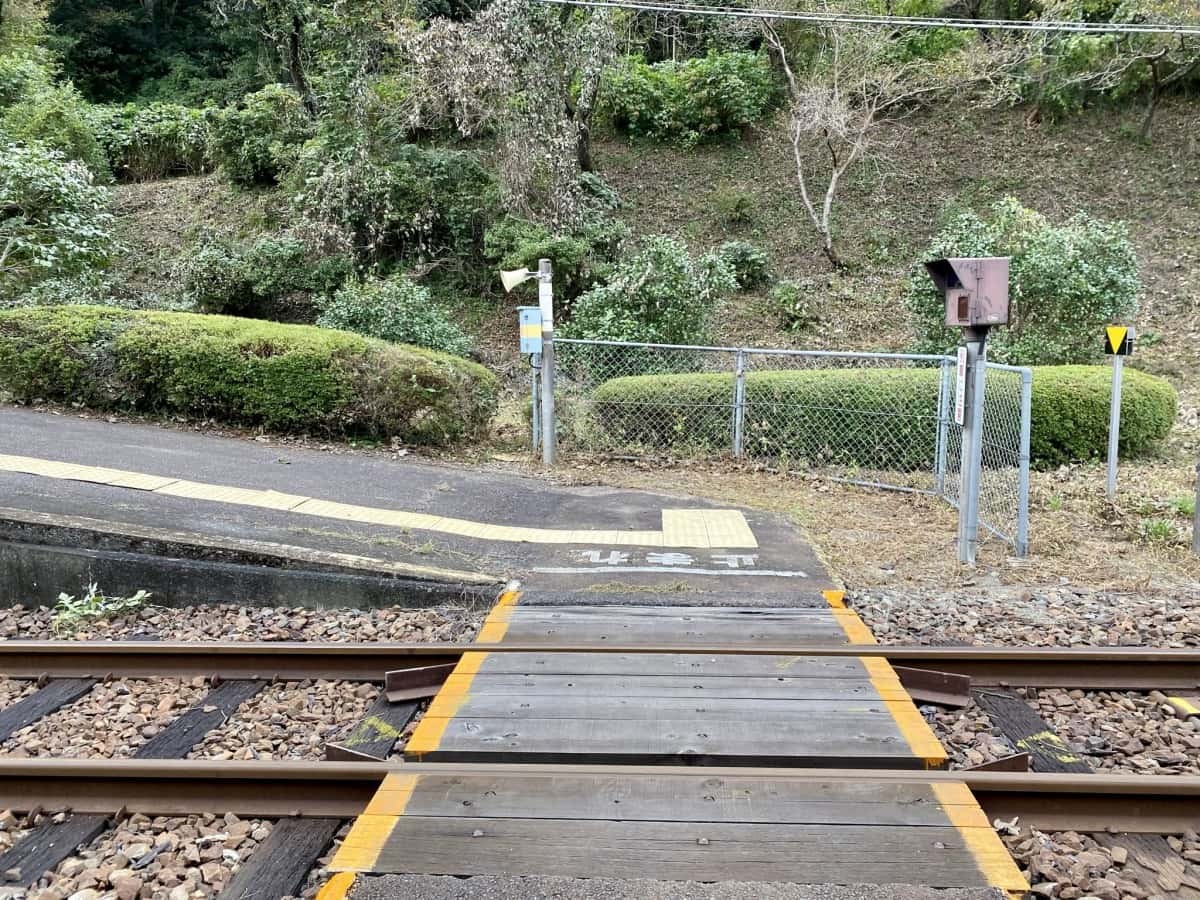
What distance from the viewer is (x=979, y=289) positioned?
6.22 m

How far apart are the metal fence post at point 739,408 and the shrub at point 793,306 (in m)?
7.29

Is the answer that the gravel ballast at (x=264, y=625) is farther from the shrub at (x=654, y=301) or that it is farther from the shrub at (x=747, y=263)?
the shrub at (x=747, y=263)

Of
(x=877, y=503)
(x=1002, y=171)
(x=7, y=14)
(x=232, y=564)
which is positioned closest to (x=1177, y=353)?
(x=1002, y=171)

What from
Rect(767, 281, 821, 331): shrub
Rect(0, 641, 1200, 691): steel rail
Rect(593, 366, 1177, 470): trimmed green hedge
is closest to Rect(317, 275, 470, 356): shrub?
Rect(593, 366, 1177, 470): trimmed green hedge

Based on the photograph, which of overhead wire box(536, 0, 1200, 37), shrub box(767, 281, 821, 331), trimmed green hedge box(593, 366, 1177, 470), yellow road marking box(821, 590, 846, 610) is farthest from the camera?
shrub box(767, 281, 821, 331)

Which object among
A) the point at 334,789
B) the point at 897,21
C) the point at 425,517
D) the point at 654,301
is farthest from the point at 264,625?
the point at 897,21

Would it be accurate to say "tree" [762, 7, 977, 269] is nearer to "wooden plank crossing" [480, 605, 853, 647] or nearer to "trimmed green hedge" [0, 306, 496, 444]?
"trimmed green hedge" [0, 306, 496, 444]

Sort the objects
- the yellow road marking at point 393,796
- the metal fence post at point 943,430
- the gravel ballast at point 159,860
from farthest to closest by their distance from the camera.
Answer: the metal fence post at point 943,430 → the yellow road marking at point 393,796 → the gravel ballast at point 159,860

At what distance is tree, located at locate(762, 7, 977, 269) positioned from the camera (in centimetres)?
1738

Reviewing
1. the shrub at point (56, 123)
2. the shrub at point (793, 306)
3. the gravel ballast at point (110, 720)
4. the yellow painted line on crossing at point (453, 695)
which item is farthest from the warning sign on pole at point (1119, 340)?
the shrub at point (56, 123)

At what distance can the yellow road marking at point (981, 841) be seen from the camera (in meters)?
2.74

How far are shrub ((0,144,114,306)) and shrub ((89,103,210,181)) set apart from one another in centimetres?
1108

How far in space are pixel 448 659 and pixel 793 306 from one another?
1373 cm

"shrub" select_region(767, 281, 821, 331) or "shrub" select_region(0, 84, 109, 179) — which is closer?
"shrub" select_region(767, 281, 821, 331)
